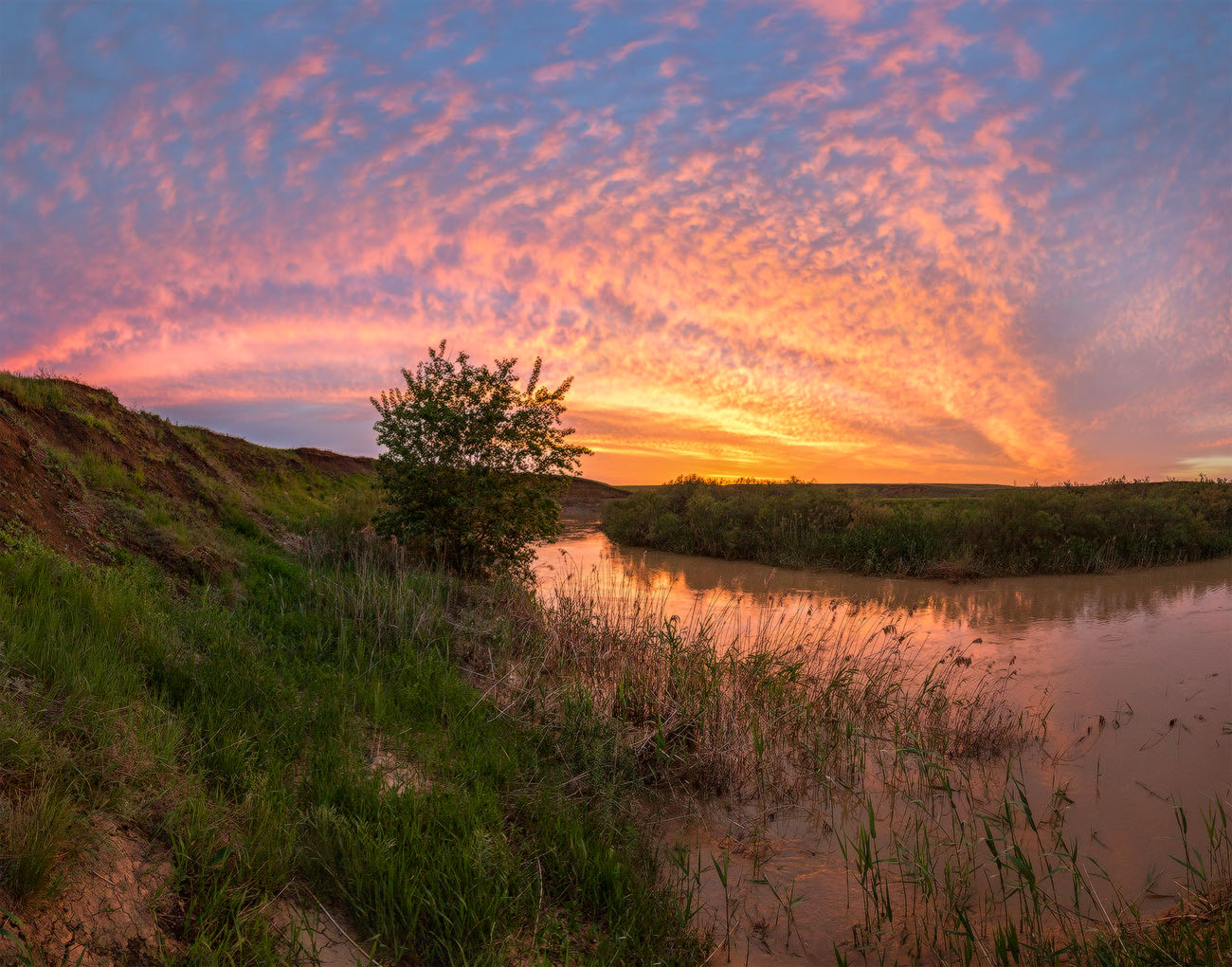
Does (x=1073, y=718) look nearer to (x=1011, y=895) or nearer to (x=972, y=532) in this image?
(x=1011, y=895)

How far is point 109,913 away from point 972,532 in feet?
64.9

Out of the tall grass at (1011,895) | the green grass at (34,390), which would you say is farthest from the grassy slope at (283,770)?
the green grass at (34,390)

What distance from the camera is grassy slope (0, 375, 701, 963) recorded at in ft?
10.2

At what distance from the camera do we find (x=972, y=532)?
18.7 m

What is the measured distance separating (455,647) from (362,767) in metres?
3.22

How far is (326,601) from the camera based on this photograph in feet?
27.6

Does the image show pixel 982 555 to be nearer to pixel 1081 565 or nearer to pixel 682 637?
pixel 1081 565

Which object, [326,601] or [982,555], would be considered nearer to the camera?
[326,601]

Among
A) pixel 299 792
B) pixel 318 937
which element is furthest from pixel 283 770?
pixel 318 937

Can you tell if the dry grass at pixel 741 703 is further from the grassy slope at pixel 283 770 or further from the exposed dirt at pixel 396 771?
the exposed dirt at pixel 396 771

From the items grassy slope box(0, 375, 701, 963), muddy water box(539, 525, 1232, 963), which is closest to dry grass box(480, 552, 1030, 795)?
muddy water box(539, 525, 1232, 963)

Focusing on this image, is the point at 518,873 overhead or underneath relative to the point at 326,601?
underneath

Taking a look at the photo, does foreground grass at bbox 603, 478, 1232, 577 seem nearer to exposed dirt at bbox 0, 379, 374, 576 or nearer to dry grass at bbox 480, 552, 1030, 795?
dry grass at bbox 480, 552, 1030, 795

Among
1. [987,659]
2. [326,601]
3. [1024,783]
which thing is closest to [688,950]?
[1024,783]
